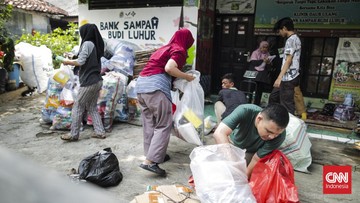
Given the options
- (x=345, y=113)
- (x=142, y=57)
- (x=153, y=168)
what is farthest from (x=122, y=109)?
(x=345, y=113)

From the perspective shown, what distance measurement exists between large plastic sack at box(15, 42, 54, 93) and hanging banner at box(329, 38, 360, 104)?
6.44 m

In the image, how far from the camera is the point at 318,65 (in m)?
6.03

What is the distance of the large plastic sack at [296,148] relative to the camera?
3.35 m

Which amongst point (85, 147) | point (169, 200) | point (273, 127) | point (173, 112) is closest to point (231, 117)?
point (273, 127)

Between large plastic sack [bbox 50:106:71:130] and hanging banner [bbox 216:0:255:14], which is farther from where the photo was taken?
hanging banner [bbox 216:0:255:14]

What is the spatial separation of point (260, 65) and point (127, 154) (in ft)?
11.4

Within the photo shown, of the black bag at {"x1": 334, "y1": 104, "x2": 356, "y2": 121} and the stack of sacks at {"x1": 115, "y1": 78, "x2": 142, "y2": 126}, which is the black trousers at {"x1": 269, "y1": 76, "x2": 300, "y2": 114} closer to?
the black bag at {"x1": 334, "y1": 104, "x2": 356, "y2": 121}

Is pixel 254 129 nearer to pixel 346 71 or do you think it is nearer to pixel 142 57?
pixel 142 57

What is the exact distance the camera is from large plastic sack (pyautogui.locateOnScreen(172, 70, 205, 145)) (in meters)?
3.31

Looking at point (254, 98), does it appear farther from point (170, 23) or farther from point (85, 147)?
point (85, 147)

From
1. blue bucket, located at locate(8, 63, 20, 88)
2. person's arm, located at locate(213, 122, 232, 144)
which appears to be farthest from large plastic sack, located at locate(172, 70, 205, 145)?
blue bucket, located at locate(8, 63, 20, 88)

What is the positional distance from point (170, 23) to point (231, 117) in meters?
3.75

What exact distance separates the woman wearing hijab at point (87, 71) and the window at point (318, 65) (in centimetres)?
434

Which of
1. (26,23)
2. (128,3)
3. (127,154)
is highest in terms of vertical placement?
(128,3)
